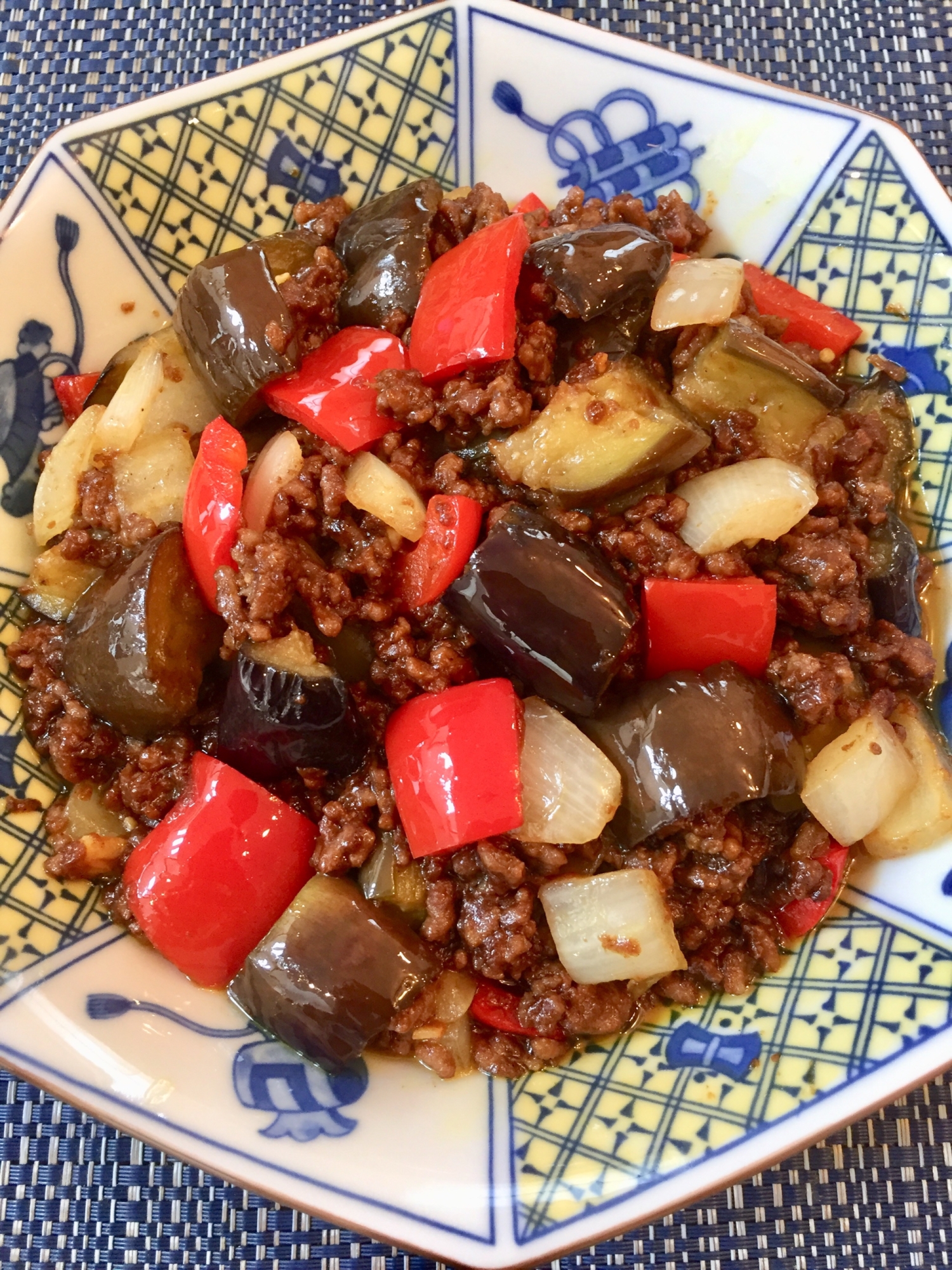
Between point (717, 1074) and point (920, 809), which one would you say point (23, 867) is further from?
point (920, 809)

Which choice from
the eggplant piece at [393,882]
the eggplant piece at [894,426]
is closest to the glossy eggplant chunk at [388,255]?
the eggplant piece at [894,426]

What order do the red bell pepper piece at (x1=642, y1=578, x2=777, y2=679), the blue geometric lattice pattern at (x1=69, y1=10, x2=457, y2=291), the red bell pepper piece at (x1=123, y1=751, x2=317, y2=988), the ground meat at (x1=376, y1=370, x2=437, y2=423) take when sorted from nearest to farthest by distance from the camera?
the red bell pepper piece at (x1=123, y1=751, x2=317, y2=988)
the red bell pepper piece at (x1=642, y1=578, x2=777, y2=679)
the ground meat at (x1=376, y1=370, x2=437, y2=423)
the blue geometric lattice pattern at (x1=69, y1=10, x2=457, y2=291)

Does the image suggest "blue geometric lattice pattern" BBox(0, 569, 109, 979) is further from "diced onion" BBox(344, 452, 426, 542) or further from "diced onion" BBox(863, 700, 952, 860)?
"diced onion" BBox(863, 700, 952, 860)

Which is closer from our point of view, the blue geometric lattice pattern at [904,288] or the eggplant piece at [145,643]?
the eggplant piece at [145,643]

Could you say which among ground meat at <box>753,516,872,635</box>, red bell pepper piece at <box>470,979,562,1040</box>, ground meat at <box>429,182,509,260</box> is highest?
ground meat at <box>429,182,509,260</box>

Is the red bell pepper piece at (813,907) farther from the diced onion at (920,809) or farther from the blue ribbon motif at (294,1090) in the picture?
the blue ribbon motif at (294,1090)

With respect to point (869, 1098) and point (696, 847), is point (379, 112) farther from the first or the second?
point (869, 1098)

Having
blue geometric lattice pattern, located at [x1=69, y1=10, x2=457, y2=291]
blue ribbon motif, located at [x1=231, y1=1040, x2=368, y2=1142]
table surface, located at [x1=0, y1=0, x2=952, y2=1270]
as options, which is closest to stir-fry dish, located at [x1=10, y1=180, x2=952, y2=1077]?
blue ribbon motif, located at [x1=231, y1=1040, x2=368, y2=1142]
